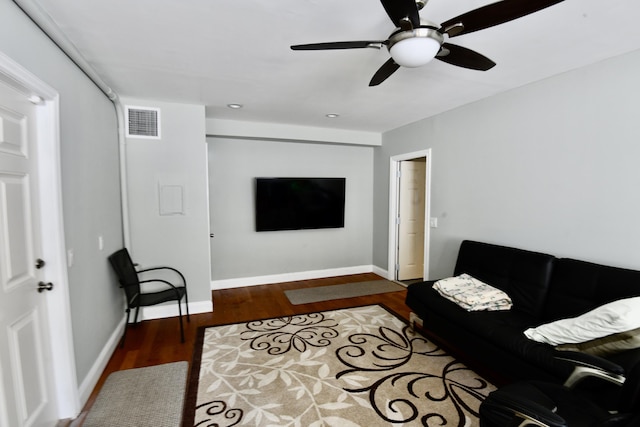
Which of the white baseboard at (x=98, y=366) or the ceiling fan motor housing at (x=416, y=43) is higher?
the ceiling fan motor housing at (x=416, y=43)

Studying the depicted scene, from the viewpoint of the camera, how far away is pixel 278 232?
4.70 meters

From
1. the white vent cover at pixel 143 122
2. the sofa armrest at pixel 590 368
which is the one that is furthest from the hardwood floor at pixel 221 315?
the white vent cover at pixel 143 122

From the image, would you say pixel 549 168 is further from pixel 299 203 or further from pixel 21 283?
pixel 21 283

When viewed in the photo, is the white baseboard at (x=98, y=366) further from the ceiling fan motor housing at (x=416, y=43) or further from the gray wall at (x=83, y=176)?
the ceiling fan motor housing at (x=416, y=43)

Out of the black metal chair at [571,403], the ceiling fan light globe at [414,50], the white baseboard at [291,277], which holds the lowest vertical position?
the white baseboard at [291,277]

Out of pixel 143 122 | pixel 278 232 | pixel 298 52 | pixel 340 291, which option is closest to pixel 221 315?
pixel 278 232

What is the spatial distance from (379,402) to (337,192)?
3310mm

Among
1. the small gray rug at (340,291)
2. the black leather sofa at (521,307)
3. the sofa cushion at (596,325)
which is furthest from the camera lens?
the small gray rug at (340,291)

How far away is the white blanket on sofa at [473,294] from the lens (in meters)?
2.47

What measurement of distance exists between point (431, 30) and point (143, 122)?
307 centimetres

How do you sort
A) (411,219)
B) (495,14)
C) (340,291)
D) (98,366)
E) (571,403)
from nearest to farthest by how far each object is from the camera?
1. (495,14)
2. (571,403)
3. (98,366)
4. (340,291)
5. (411,219)

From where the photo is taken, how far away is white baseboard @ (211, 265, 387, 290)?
4480 millimetres

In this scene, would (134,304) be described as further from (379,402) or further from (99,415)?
(379,402)

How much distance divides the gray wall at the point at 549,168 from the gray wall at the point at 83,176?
3.63m
